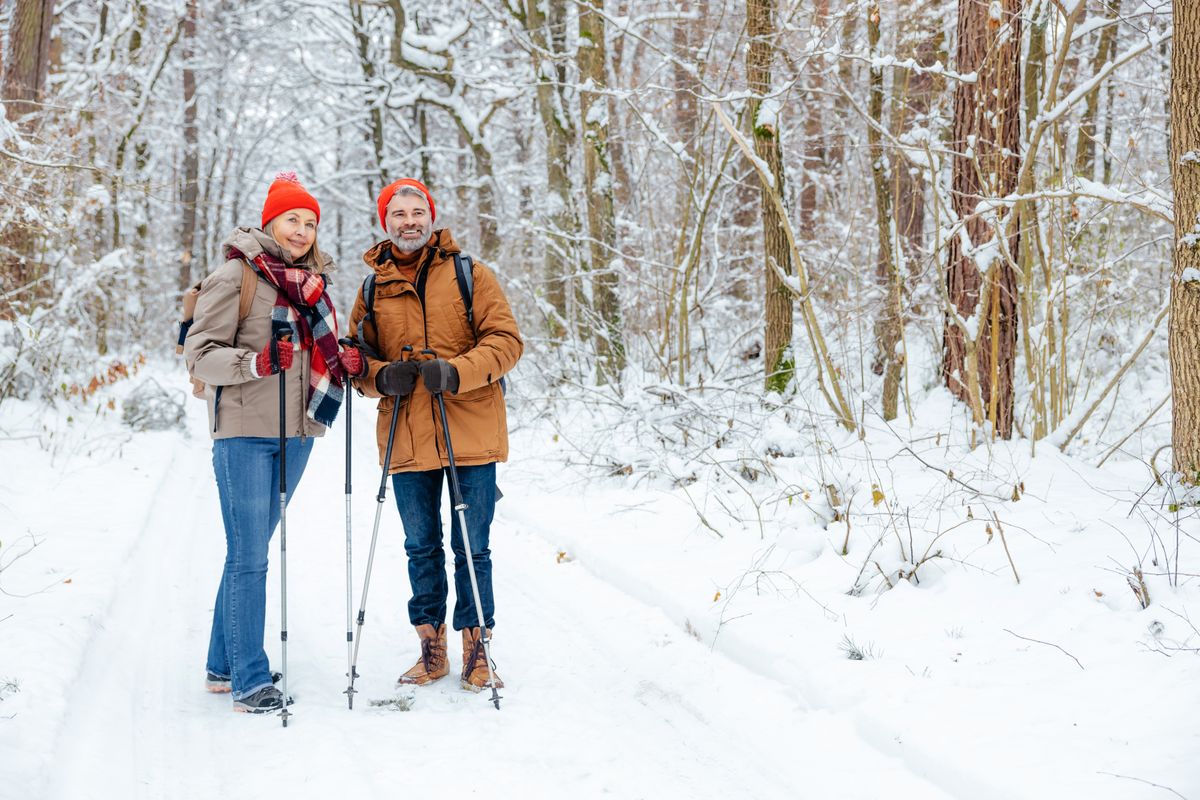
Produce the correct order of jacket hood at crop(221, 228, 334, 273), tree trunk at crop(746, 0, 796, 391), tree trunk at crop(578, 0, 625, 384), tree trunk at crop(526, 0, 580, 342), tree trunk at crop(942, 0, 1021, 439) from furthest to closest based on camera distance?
1. tree trunk at crop(526, 0, 580, 342)
2. tree trunk at crop(578, 0, 625, 384)
3. tree trunk at crop(746, 0, 796, 391)
4. tree trunk at crop(942, 0, 1021, 439)
5. jacket hood at crop(221, 228, 334, 273)

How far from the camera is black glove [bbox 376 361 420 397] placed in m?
3.86

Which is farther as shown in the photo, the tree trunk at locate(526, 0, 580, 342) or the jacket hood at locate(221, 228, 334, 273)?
the tree trunk at locate(526, 0, 580, 342)

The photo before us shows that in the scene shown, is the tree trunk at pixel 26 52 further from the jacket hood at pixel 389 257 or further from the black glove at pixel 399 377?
the black glove at pixel 399 377

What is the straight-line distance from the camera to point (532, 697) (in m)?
3.95

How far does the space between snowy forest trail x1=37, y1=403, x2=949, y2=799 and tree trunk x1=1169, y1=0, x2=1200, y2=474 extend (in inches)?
92.8

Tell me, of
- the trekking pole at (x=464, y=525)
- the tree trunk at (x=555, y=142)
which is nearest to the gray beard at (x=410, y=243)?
the trekking pole at (x=464, y=525)

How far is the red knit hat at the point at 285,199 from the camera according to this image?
386 cm

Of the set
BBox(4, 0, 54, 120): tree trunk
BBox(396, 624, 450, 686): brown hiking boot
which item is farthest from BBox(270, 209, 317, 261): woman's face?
BBox(4, 0, 54, 120): tree trunk

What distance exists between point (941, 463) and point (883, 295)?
252 centimetres

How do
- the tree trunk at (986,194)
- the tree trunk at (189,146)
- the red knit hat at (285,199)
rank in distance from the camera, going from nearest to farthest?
1. the red knit hat at (285,199)
2. the tree trunk at (986,194)
3. the tree trunk at (189,146)

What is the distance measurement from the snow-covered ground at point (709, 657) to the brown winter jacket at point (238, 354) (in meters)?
1.23

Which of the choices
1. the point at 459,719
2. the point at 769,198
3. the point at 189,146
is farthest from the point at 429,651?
the point at 189,146

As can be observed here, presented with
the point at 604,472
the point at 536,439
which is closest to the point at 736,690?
the point at 604,472

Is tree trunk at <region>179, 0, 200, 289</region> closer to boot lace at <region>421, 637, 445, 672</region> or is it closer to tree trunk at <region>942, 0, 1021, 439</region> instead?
tree trunk at <region>942, 0, 1021, 439</region>
